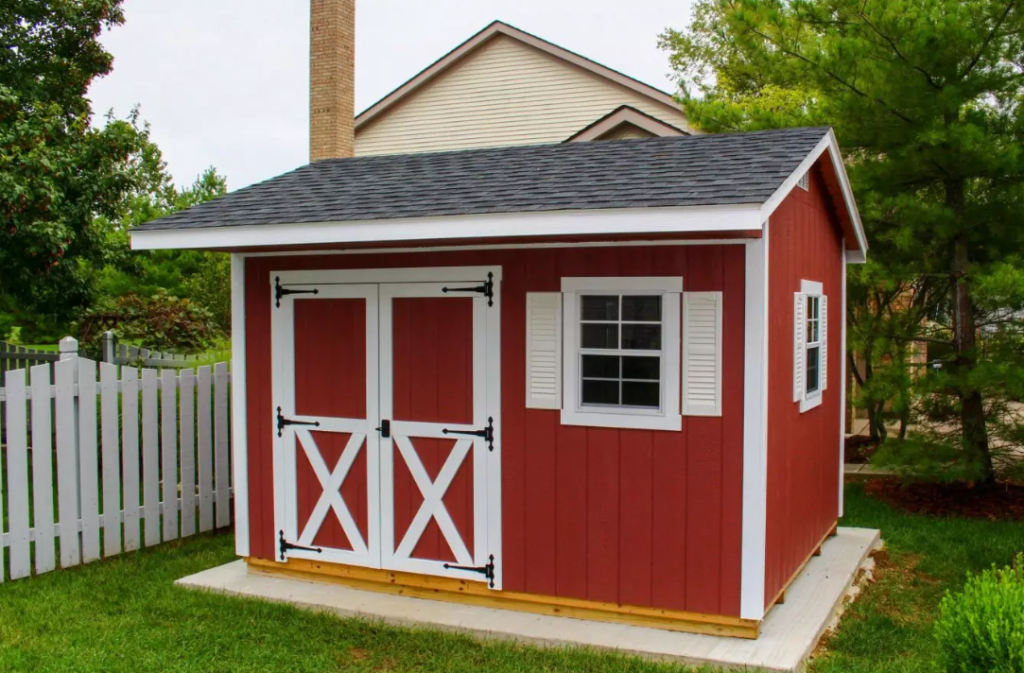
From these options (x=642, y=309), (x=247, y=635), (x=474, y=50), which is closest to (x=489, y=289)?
(x=642, y=309)

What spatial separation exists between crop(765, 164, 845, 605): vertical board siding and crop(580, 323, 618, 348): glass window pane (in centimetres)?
90

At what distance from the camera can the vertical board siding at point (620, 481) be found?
207 inches

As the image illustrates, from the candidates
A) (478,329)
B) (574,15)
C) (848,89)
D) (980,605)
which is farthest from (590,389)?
(574,15)

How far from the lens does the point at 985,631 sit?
3514mm

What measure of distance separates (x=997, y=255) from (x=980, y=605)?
6353 millimetres

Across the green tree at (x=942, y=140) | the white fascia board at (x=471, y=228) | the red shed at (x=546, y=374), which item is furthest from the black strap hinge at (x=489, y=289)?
the green tree at (x=942, y=140)

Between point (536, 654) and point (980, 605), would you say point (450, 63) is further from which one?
point (980, 605)

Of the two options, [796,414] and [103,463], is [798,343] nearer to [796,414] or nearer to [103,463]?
[796,414]

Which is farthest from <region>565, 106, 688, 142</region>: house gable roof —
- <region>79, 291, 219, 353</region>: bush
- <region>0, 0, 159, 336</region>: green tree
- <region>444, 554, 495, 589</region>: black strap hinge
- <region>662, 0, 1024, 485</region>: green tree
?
<region>444, 554, 495, 589</region>: black strap hinge

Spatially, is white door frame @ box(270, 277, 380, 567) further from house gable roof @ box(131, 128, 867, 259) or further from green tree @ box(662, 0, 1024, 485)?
green tree @ box(662, 0, 1024, 485)

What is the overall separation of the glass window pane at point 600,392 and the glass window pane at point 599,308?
39 centimetres

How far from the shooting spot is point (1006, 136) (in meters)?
8.90

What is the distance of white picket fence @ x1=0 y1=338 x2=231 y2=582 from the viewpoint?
6.34 metres

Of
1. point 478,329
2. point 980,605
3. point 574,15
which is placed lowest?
point 980,605
